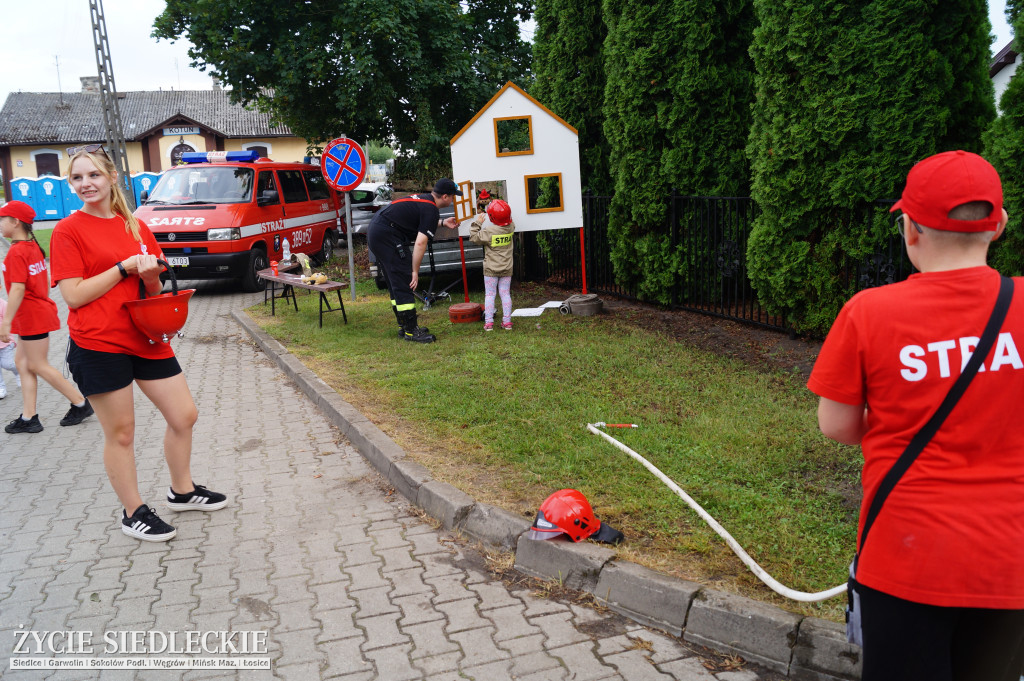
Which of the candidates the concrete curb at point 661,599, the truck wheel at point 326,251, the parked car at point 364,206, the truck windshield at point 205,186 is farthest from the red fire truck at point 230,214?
the concrete curb at point 661,599

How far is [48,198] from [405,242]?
38494 millimetres

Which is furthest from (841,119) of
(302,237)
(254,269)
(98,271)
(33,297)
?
(302,237)

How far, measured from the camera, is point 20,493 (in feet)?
17.4

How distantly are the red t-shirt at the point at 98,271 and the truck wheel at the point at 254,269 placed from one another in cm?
1107

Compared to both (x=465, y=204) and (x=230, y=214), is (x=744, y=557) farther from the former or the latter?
(x=230, y=214)

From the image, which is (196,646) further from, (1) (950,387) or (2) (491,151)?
(2) (491,151)

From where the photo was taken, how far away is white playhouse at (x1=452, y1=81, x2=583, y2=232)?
1028 centimetres

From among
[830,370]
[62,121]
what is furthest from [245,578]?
[62,121]

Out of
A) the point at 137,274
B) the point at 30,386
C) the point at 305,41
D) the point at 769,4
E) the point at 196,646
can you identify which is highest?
the point at 305,41

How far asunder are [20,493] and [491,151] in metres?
6.97

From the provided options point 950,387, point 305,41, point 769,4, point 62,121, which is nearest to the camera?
point 950,387

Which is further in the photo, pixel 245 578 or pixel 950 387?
pixel 245 578

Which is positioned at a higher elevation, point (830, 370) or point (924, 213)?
point (924, 213)

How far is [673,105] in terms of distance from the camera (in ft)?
31.5
